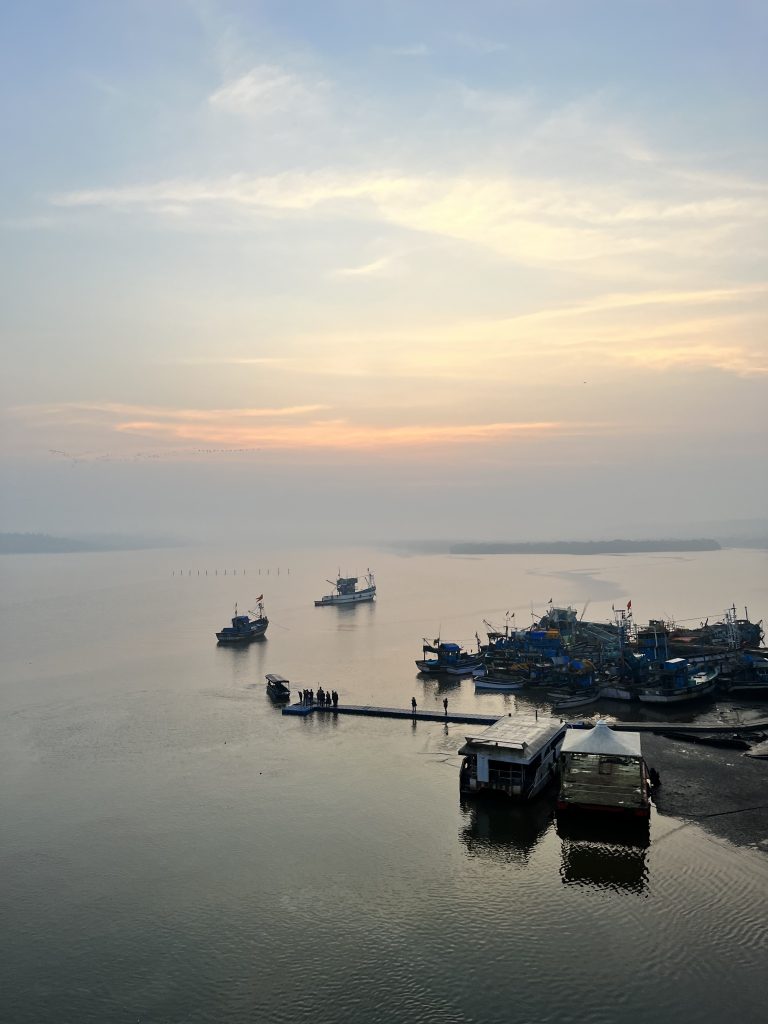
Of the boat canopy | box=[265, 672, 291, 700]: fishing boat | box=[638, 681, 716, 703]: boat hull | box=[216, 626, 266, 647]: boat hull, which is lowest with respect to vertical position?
box=[216, 626, 266, 647]: boat hull

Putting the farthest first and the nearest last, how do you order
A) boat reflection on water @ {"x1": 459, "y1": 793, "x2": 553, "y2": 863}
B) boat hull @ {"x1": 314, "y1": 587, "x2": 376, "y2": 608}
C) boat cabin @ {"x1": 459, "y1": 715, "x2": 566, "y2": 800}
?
boat hull @ {"x1": 314, "y1": 587, "x2": 376, "y2": 608} < boat cabin @ {"x1": 459, "y1": 715, "x2": 566, "y2": 800} < boat reflection on water @ {"x1": 459, "y1": 793, "x2": 553, "y2": 863}

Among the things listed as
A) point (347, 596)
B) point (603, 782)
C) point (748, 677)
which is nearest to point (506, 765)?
point (603, 782)

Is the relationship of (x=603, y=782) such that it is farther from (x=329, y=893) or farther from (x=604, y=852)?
(x=329, y=893)

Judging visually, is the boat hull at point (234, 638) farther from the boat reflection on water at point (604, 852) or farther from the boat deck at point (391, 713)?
the boat reflection on water at point (604, 852)

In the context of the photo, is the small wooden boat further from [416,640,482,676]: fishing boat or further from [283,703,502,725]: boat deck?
[416,640,482,676]: fishing boat

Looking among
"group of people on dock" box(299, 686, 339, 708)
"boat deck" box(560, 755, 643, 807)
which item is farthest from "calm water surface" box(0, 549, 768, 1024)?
"group of people on dock" box(299, 686, 339, 708)

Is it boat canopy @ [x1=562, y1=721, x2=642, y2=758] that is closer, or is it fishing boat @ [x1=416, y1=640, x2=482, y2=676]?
boat canopy @ [x1=562, y1=721, x2=642, y2=758]

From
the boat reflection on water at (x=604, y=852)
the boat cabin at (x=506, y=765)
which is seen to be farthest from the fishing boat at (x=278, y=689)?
the boat reflection on water at (x=604, y=852)
